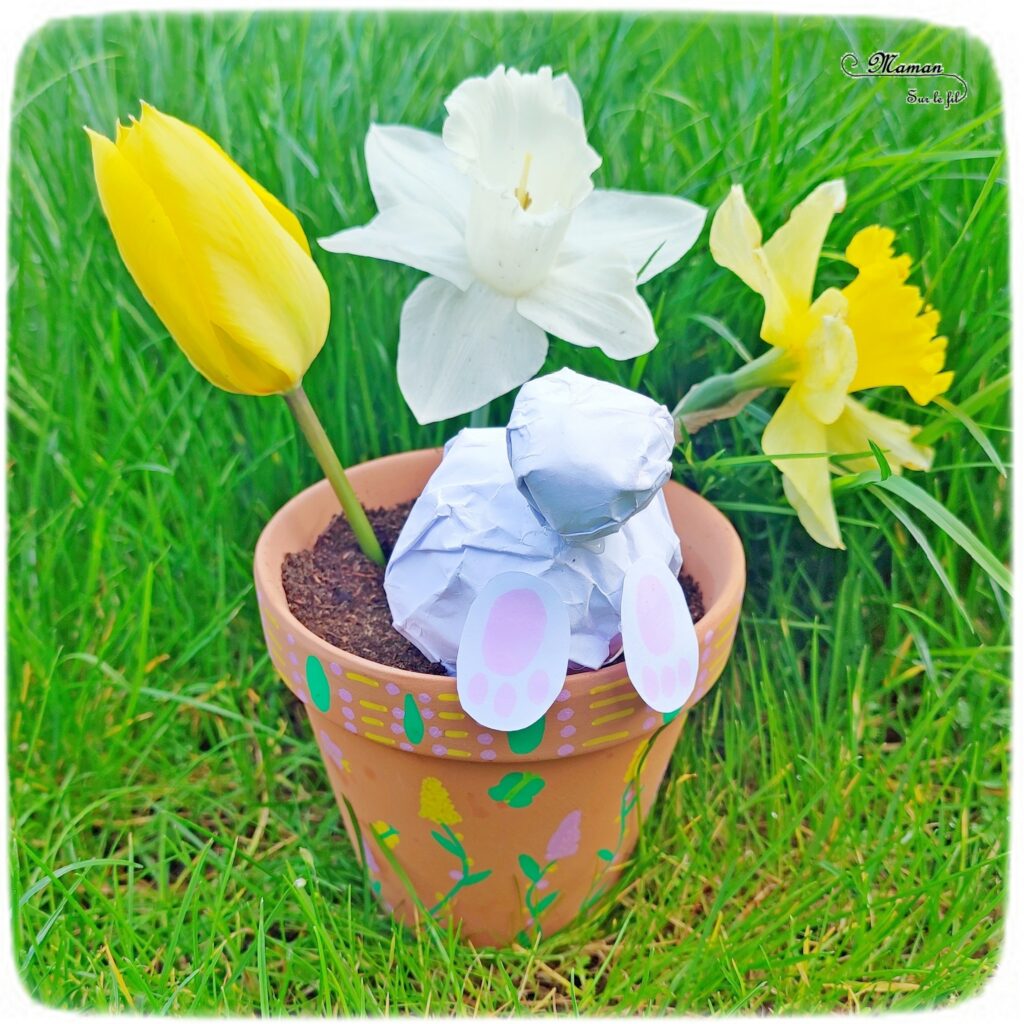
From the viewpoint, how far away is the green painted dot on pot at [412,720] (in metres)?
0.52

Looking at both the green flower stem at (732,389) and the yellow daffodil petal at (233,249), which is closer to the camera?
the yellow daffodil petal at (233,249)

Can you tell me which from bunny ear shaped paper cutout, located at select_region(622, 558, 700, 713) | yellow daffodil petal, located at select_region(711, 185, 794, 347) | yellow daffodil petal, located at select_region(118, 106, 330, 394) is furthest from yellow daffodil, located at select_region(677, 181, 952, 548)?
yellow daffodil petal, located at select_region(118, 106, 330, 394)

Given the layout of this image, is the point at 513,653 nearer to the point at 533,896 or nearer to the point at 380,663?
the point at 380,663

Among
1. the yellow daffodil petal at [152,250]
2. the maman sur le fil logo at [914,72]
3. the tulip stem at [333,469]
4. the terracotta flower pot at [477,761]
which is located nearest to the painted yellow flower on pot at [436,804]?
the terracotta flower pot at [477,761]

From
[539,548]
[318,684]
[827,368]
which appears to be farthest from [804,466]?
[318,684]

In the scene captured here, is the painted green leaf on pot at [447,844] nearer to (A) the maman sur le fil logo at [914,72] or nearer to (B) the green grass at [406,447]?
(B) the green grass at [406,447]

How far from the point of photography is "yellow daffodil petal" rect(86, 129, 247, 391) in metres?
0.47

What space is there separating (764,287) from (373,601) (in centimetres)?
28

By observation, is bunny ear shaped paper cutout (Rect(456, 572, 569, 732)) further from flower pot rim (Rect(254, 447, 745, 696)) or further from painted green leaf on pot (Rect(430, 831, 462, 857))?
painted green leaf on pot (Rect(430, 831, 462, 857))

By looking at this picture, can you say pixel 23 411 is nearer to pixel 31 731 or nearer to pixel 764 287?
pixel 31 731

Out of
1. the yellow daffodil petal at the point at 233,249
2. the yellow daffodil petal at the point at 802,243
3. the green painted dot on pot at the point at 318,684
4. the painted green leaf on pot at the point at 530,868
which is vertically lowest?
the painted green leaf on pot at the point at 530,868

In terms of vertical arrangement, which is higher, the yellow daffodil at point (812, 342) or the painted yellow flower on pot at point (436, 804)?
the yellow daffodil at point (812, 342)

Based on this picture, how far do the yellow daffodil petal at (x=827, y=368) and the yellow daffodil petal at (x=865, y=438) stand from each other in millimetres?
34

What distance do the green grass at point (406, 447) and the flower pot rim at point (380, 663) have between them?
48 millimetres
